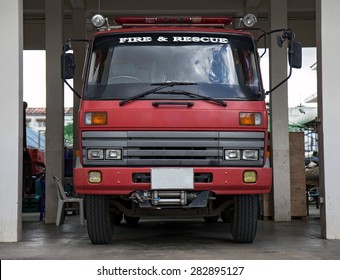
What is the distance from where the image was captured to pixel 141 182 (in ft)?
26.1

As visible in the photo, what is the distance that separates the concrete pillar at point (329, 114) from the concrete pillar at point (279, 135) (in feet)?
12.4

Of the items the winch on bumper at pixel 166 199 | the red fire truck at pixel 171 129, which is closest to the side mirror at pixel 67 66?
the red fire truck at pixel 171 129

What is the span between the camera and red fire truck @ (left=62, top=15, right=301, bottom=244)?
797 centimetres

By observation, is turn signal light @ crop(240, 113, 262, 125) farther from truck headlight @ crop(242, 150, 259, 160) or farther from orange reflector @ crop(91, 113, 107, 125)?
orange reflector @ crop(91, 113, 107, 125)

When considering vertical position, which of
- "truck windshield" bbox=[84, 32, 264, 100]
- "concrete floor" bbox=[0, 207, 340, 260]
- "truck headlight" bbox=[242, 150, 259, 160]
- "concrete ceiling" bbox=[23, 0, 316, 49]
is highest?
"concrete ceiling" bbox=[23, 0, 316, 49]

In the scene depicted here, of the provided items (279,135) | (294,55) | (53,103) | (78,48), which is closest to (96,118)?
(294,55)

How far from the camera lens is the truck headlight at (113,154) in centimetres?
800

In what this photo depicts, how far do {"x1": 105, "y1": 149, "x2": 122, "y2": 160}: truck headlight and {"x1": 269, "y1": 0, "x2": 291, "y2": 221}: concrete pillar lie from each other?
20.6 ft

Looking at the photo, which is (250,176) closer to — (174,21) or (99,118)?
(99,118)

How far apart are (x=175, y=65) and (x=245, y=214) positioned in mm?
2173

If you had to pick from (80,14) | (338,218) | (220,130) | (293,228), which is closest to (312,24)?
(80,14)

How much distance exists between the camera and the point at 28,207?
61.7 ft

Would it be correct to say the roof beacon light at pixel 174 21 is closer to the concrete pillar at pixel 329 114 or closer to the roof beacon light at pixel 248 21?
the roof beacon light at pixel 248 21

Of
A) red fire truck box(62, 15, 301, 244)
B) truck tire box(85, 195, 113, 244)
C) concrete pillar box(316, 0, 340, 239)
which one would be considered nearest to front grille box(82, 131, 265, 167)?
red fire truck box(62, 15, 301, 244)
